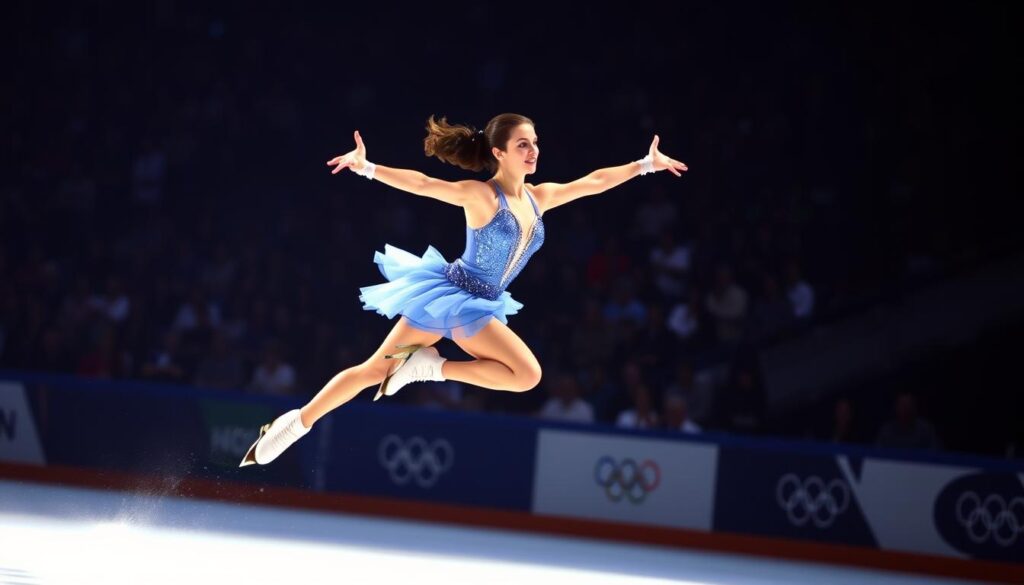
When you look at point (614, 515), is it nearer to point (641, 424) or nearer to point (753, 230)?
A: point (641, 424)

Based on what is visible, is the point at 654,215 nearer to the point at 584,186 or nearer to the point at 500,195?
the point at 584,186

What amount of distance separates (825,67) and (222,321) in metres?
6.01

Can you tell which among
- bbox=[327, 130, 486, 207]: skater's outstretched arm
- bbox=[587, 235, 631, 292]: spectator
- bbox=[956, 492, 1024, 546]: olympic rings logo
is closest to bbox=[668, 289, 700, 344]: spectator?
bbox=[587, 235, 631, 292]: spectator

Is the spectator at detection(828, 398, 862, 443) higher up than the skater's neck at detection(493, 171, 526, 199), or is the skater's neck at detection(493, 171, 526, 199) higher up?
the skater's neck at detection(493, 171, 526, 199)

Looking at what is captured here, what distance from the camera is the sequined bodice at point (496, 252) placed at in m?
5.52

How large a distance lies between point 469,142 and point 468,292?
66 cm

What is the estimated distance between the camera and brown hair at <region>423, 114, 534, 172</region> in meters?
5.61

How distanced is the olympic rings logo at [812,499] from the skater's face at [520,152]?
3906 mm

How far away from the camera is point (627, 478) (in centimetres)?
887

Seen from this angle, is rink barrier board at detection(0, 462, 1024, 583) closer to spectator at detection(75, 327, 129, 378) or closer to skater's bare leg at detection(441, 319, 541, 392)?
spectator at detection(75, 327, 129, 378)

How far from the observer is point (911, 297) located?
34.4ft

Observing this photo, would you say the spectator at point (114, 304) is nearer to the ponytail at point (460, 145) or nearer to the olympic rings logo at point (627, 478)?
the olympic rings logo at point (627, 478)

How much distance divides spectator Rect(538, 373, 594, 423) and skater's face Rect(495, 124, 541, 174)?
14.5 ft

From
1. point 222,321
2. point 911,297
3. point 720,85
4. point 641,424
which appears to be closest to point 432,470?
point 641,424
